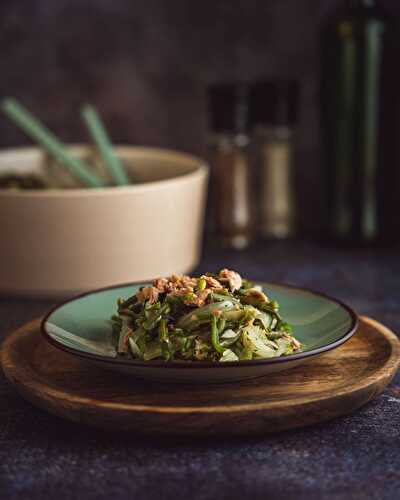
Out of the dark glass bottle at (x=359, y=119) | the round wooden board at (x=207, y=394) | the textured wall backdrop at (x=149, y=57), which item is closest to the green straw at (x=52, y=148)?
the textured wall backdrop at (x=149, y=57)

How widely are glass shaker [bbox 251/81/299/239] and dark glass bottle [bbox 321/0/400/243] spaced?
8 centimetres

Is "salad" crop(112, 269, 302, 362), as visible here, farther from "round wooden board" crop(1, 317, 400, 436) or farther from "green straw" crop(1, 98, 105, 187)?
"green straw" crop(1, 98, 105, 187)

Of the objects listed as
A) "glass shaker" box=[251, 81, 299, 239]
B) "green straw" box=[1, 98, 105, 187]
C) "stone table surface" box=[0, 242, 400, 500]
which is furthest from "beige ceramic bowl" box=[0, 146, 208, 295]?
"stone table surface" box=[0, 242, 400, 500]

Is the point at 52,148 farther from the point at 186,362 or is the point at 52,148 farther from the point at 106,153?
the point at 186,362

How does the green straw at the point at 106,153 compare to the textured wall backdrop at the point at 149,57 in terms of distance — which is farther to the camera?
the textured wall backdrop at the point at 149,57

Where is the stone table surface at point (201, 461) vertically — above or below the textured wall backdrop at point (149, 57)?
below

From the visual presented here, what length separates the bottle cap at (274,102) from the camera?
1559 mm

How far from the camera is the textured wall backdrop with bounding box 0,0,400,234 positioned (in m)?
1.74

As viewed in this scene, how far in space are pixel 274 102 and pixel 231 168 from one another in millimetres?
152

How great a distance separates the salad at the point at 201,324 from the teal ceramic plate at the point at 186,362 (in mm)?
27

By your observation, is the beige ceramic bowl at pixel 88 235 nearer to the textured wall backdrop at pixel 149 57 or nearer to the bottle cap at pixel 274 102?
the bottle cap at pixel 274 102

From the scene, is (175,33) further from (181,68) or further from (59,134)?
(59,134)

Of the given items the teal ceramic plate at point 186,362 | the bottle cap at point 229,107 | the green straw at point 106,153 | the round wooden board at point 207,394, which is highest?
the bottle cap at point 229,107

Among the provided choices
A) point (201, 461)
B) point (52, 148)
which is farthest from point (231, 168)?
point (201, 461)
